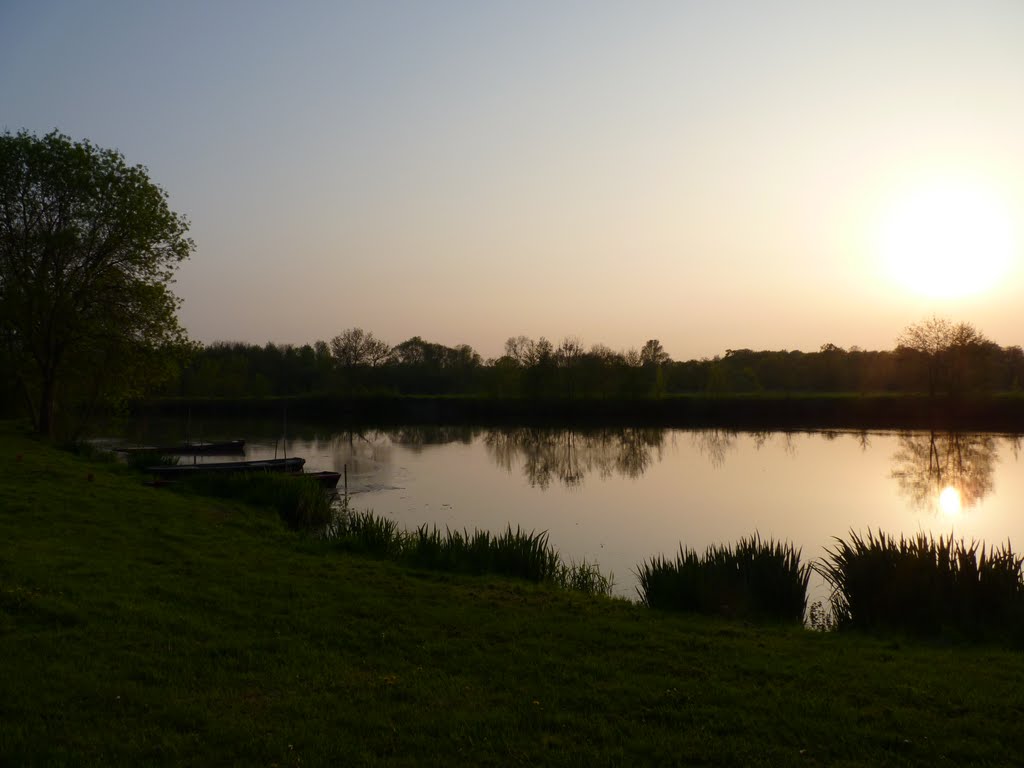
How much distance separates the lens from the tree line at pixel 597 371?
57.9 metres

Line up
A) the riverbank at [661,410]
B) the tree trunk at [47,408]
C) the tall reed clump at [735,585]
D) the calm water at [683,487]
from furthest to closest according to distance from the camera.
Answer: the riverbank at [661,410] < the tree trunk at [47,408] < the calm water at [683,487] < the tall reed clump at [735,585]

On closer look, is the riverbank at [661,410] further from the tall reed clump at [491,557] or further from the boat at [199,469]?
the tall reed clump at [491,557]

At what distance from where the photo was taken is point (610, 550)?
1483 centimetres

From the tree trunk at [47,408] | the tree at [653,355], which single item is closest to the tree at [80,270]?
the tree trunk at [47,408]

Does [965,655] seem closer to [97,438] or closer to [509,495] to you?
[509,495]

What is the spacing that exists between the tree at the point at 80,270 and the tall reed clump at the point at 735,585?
21847 millimetres

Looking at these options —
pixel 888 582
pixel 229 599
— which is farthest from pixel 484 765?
pixel 888 582

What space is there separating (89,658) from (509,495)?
17673mm

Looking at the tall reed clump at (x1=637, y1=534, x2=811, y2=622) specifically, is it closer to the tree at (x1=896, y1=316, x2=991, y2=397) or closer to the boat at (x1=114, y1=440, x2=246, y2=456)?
the boat at (x1=114, y1=440, x2=246, y2=456)

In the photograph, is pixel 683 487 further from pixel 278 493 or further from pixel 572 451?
pixel 572 451

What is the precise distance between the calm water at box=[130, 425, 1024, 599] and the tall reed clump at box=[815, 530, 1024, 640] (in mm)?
2859

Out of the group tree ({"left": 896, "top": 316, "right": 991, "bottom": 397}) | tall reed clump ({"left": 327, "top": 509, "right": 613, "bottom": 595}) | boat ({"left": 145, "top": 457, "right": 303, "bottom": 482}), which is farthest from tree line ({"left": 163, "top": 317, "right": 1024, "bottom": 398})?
tall reed clump ({"left": 327, "top": 509, "right": 613, "bottom": 595})

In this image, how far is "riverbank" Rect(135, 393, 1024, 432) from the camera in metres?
54.2

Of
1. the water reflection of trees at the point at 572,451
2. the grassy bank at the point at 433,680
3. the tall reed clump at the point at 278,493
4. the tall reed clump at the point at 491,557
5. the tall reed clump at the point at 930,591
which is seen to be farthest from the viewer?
the water reflection of trees at the point at 572,451
